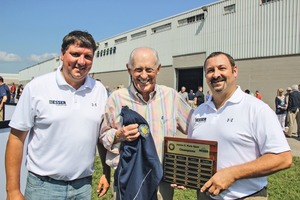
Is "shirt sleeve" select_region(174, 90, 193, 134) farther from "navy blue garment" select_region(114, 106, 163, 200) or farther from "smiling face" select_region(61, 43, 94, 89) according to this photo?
"smiling face" select_region(61, 43, 94, 89)

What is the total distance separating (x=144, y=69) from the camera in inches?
107

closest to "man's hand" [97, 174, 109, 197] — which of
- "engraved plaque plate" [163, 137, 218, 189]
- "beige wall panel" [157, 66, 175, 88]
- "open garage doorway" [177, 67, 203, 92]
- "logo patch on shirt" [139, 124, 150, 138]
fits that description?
"engraved plaque plate" [163, 137, 218, 189]

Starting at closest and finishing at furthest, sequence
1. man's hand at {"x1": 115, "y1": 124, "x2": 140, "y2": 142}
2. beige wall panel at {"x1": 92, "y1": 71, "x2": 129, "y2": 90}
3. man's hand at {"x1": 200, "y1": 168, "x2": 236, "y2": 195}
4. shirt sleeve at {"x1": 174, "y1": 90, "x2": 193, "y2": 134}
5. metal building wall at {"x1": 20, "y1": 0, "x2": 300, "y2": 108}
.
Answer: man's hand at {"x1": 200, "y1": 168, "x2": 236, "y2": 195}
man's hand at {"x1": 115, "y1": 124, "x2": 140, "y2": 142}
shirt sleeve at {"x1": 174, "y1": 90, "x2": 193, "y2": 134}
metal building wall at {"x1": 20, "y1": 0, "x2": 300, "y2": 108}
beige wall panel at {"x1": 92, "y1": 71, "x2": 129, "y2": 90}

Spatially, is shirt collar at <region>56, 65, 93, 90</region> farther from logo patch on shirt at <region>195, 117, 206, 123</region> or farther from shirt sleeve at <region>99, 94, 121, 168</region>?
logo patch on shirt at <region>195, 117, 206, 123</region>

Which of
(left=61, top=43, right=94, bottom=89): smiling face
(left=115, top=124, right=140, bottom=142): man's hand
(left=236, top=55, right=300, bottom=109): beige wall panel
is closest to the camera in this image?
(left=115, top=124, right=140, bottom=142): man's hand

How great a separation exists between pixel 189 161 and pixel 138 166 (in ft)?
1.30

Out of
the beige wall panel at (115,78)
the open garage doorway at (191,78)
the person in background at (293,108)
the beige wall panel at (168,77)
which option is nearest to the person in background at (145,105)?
the person in background at (293,108)

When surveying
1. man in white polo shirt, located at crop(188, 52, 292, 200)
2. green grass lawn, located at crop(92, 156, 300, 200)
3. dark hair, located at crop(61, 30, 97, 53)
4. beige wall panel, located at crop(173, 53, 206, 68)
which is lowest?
green grass lawn, located at crop(92, 156, 300, 200)

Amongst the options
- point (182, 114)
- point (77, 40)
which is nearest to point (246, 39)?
point (182, 114)

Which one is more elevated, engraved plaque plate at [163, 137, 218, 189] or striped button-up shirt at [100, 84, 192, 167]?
striped button-up shirt at [100, 84, 192, 167]

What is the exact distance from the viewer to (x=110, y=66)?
46.1m

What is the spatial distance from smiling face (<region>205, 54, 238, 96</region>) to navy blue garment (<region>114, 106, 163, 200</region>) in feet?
2.19

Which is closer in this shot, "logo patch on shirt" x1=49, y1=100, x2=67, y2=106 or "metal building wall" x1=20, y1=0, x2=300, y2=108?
"logo patch on shirt" x1=49, y1=100, x2=67, y2=106

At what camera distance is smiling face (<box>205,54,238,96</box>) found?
2.62 meters
